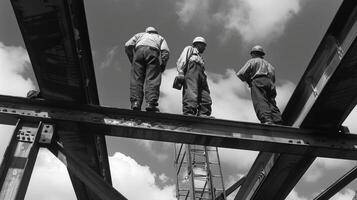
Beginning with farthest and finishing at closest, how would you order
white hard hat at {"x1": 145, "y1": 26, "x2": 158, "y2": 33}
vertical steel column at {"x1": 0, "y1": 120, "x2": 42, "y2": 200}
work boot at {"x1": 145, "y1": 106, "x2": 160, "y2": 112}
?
white hard hat at {"x1": 145, "y1": 26, "x2": 158, "y2": 33}, work boot at {"x1": 145, "y1": 106, "x2": 160, "y2": 112}, vertical steel column at {"x1": 0, "y1": 120, "x2": 42, "y2": 200}

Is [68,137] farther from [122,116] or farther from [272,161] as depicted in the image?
[272,161]

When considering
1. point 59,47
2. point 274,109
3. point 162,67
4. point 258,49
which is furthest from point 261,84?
point 59,47

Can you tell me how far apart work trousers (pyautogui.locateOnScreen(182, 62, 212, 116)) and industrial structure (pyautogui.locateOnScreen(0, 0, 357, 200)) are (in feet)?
2.88

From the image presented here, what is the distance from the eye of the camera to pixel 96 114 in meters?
4.91

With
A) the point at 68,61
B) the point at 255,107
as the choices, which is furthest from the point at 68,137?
the point at 255,107

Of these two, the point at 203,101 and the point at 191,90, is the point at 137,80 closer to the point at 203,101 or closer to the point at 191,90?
the point at 191,90

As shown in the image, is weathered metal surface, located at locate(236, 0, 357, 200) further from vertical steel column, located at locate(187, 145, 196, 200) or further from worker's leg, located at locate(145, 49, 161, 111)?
vertical steel column, located at locate(187, 145, 196, 200)

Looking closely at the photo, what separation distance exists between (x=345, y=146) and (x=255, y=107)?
1492 mm

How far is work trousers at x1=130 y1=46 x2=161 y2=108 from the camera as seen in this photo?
5461 mm

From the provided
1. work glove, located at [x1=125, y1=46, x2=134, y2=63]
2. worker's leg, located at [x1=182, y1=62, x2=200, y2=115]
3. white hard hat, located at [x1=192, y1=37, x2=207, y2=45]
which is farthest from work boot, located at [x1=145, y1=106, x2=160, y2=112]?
white hard hat, located at [x1=192, y1=37, x2=207, y2=45]

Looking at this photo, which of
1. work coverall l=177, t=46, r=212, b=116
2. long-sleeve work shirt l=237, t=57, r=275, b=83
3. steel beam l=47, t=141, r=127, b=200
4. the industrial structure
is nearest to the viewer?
the industrial structure

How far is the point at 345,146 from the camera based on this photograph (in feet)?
17.4

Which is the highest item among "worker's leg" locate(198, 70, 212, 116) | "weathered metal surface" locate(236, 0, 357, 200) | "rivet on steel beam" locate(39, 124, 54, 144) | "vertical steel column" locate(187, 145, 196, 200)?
"vertical steel column" locate(187, 145, 196, 200)

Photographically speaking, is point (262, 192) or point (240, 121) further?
point (262, 192)
